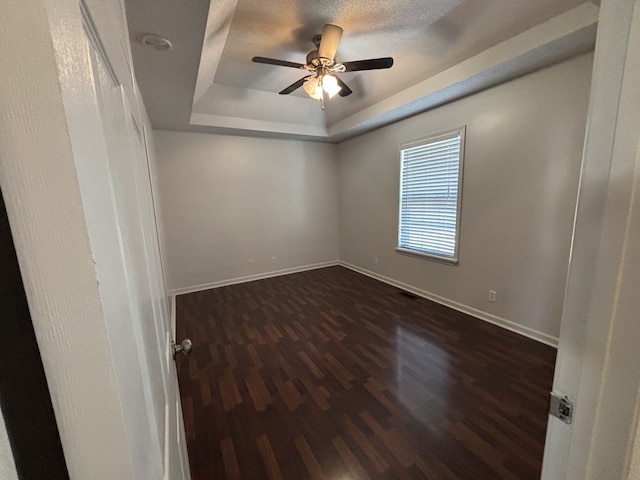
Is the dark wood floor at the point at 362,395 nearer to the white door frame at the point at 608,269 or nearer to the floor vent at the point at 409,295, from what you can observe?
the floor vent at the point at 409,295

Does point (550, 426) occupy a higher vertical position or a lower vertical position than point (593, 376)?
lower

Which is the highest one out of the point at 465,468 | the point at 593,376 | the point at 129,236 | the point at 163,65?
the point at 163,65

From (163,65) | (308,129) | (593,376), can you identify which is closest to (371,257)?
(308,129)

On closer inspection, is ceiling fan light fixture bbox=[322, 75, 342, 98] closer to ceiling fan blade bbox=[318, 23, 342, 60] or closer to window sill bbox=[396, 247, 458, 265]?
ceiling fan blade bbox=[318, 23, 342, 60]

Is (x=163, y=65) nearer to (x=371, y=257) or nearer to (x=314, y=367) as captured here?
(x=314, y=367)

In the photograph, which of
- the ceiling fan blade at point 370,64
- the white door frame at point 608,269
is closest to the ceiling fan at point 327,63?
the ceiling fan blade at point 370,64

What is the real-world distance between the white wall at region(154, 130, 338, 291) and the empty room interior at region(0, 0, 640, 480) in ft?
0.13

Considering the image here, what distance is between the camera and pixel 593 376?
0.49 meters

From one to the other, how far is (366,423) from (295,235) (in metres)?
3.55

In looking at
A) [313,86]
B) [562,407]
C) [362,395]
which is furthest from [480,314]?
[313,86]

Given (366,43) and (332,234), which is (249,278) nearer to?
(332,234)

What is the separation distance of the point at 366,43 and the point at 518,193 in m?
2.07

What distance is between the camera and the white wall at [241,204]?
12.7ft

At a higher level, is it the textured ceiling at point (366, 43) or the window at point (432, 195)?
the textured ceiling at point (366, 43)
